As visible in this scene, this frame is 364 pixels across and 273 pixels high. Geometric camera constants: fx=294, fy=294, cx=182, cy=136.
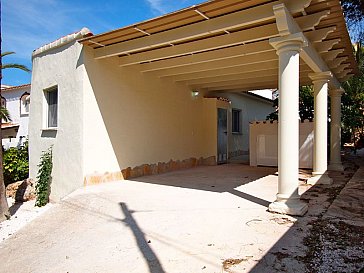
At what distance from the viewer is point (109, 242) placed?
3.75 metres

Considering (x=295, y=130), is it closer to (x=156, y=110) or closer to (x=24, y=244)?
(x=24, y=244)

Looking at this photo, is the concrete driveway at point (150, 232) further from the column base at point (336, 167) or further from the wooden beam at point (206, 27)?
the column base at point (336, 167)

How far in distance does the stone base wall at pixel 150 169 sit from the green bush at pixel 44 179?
1.64m

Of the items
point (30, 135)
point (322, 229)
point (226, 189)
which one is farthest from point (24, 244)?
point (30, 135)

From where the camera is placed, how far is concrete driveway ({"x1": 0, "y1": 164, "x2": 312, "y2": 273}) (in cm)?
313

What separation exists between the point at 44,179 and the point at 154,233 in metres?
5.07

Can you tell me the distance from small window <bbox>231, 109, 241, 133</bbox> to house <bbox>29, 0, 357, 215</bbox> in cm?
310

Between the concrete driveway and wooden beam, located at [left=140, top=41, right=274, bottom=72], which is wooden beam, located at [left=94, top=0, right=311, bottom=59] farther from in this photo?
the concrete driveway

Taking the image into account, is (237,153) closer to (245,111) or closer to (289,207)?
(245,111)

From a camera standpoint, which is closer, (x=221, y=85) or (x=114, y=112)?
(x=114, y=112)

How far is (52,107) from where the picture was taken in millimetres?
8203

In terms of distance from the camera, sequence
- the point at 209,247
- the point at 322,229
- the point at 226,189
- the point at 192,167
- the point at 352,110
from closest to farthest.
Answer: the point at 209,247, the point at 322,229, the point at 226,189, the point at 192,167, the point at 352,110

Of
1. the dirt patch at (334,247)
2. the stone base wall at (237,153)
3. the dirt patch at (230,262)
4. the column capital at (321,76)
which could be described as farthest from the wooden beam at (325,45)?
the stone base wall at (237,153)

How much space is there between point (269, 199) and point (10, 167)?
28.6ft
